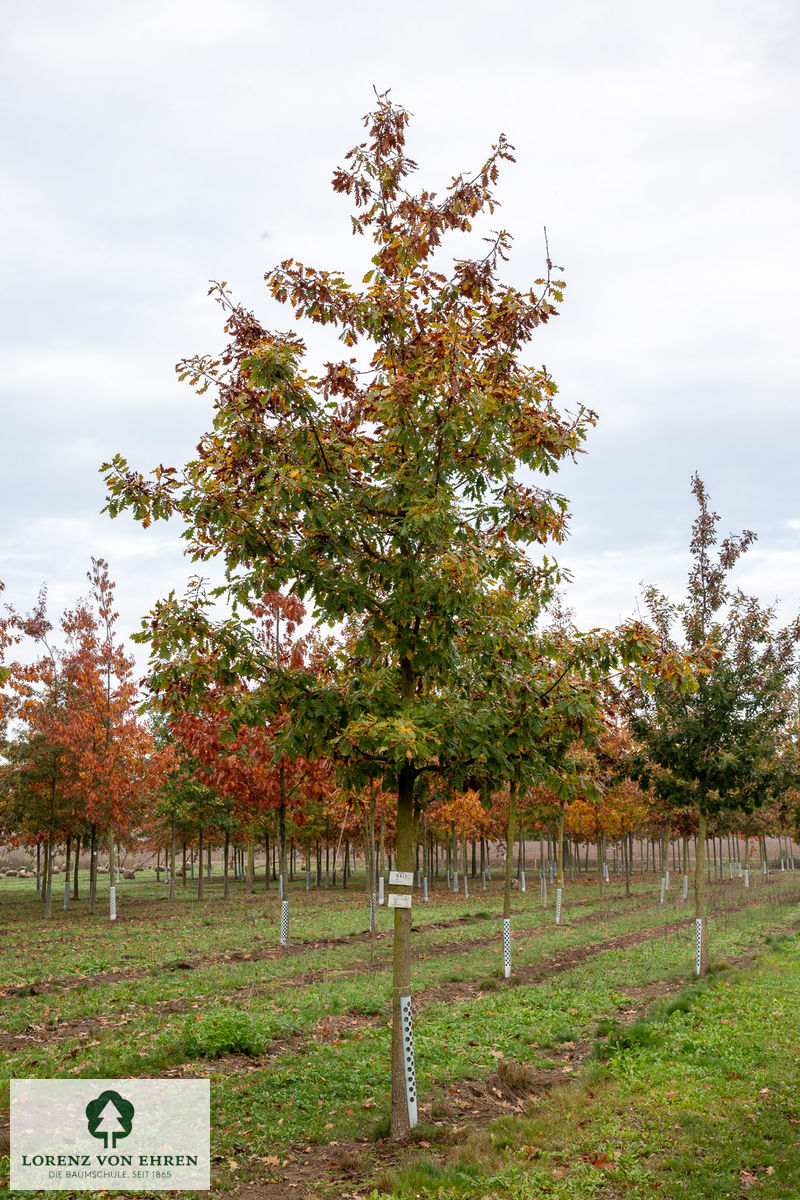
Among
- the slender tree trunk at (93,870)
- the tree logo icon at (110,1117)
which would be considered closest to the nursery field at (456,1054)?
the tree logo icon at (110,1117)

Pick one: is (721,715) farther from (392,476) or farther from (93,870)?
(93,870)

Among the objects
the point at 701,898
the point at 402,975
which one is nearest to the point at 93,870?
the point at 701,898

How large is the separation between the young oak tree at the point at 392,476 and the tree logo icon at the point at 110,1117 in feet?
7.23

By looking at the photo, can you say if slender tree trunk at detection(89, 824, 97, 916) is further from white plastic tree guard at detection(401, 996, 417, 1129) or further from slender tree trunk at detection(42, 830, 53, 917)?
white plastic tree guard at detection(401, 996, 417, 1129)

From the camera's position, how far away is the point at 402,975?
7.40m

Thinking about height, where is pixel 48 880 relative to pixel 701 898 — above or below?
below

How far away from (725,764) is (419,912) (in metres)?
15.3

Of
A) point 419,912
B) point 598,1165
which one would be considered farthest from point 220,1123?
point 419,912

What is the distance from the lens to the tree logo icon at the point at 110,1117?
6574 mm

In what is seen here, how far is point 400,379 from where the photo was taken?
6.97 metres

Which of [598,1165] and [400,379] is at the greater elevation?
[400,379]

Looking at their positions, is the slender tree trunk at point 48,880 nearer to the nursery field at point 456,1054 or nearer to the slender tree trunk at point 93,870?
the slender tree trunk at point 93,870

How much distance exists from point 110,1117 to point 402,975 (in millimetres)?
2614

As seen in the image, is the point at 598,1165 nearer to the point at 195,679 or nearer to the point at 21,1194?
the point at 21,1194
